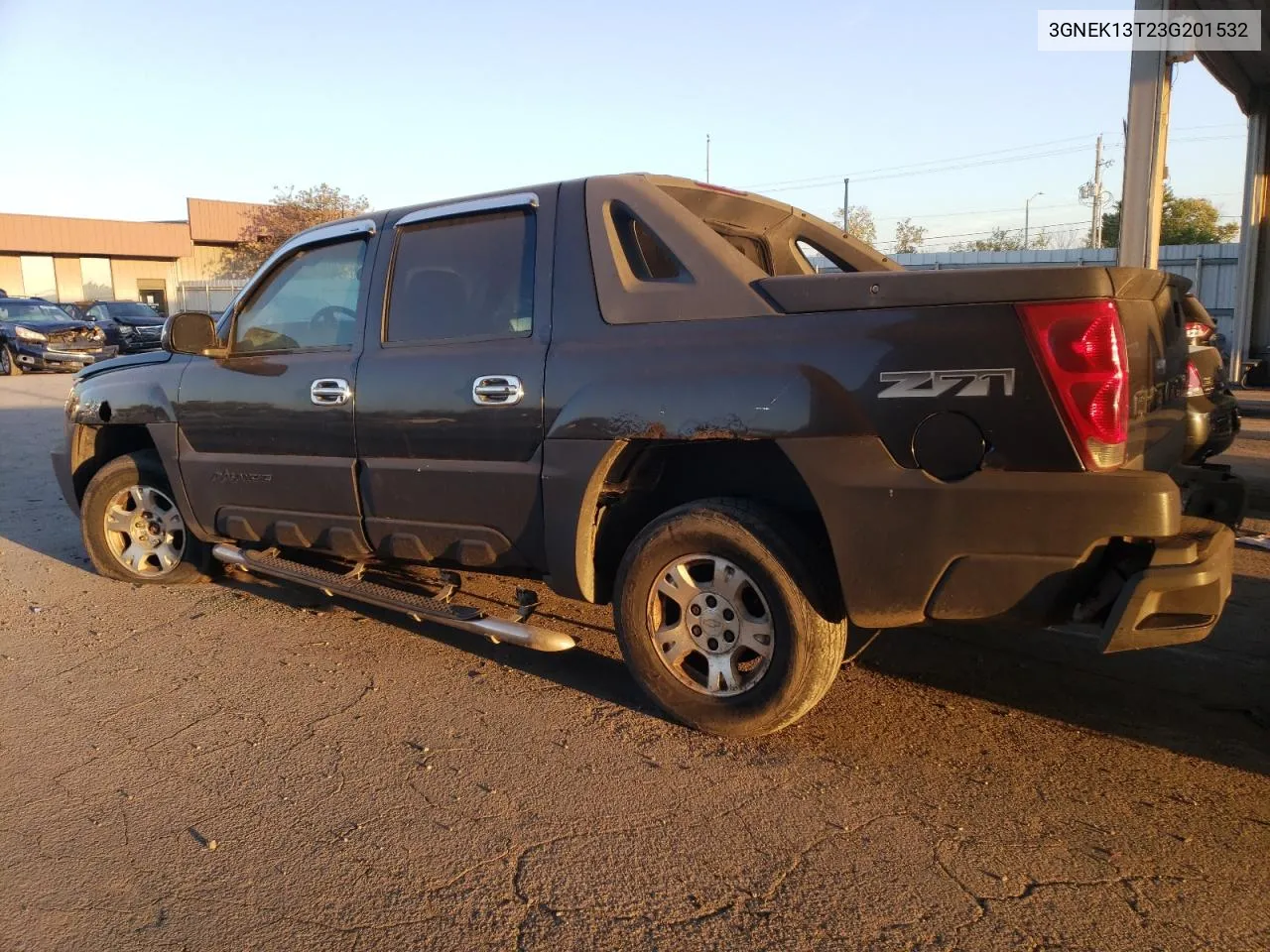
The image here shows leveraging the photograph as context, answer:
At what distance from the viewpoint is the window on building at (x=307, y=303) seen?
460 centimetres

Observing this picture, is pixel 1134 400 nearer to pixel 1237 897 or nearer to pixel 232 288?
pixel 1237 897

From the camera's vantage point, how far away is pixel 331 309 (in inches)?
185

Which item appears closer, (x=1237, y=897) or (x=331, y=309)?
(x=1237, y=897)

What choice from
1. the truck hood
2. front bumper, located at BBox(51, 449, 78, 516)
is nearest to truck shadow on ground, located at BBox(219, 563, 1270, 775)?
the truck hood

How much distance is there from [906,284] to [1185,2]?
1054cm

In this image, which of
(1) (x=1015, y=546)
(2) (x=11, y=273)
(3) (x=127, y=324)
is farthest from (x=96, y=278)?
→ (1) (x=1015, y=546)

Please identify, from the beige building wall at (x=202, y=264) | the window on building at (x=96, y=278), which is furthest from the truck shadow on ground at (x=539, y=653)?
the window on building at (x=96, y=278)

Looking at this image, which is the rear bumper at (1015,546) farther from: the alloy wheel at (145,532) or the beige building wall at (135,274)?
the beige building wall at (135,274)

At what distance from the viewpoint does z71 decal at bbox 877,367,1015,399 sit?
2836mm

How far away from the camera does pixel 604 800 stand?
10.3 ft

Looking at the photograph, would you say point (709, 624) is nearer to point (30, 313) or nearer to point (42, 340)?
point (42, 340)

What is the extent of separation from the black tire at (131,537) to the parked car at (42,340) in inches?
757

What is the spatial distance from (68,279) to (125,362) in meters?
46.5

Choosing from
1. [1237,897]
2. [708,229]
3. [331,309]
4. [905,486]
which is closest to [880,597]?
[905,486]
